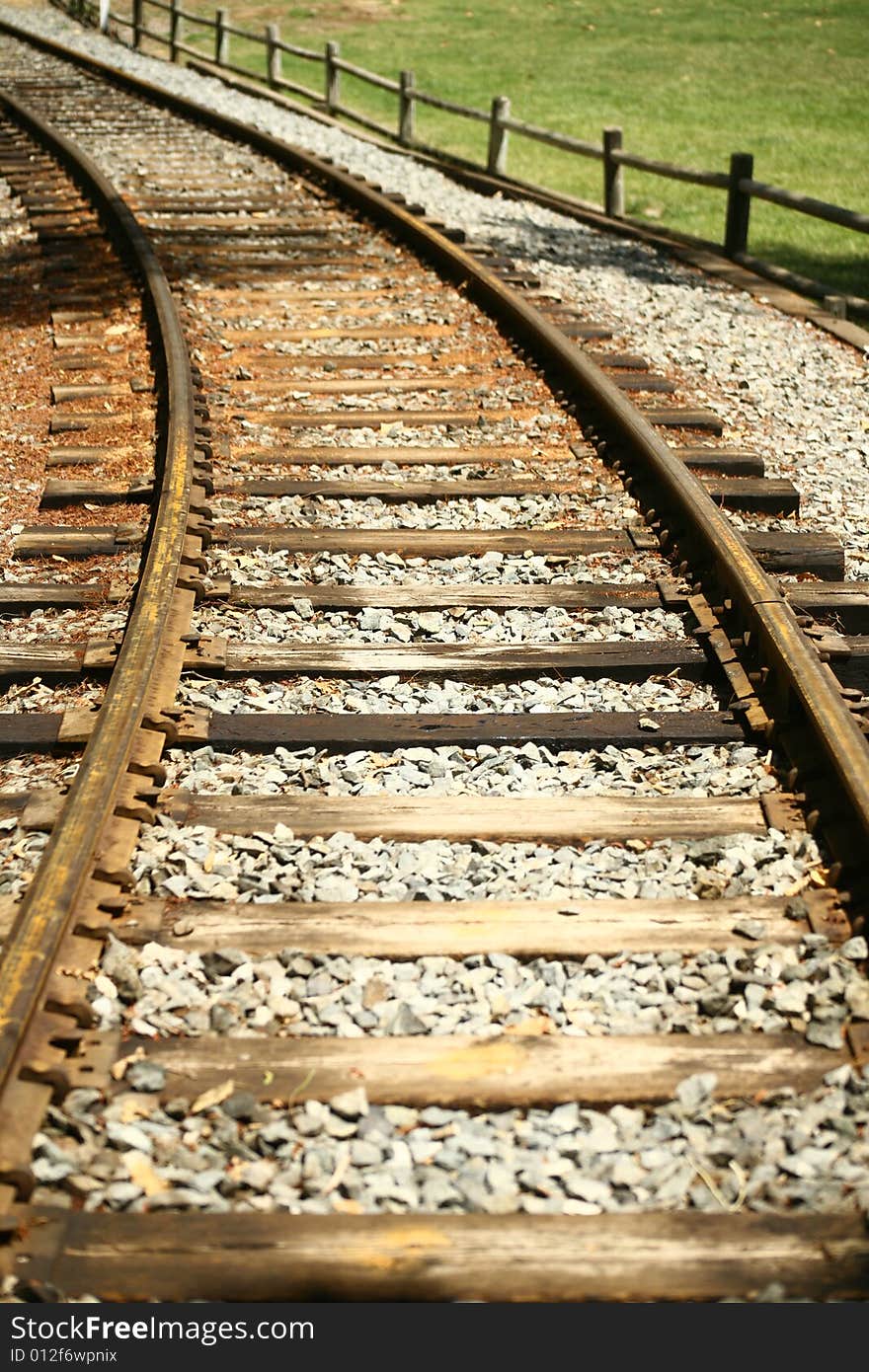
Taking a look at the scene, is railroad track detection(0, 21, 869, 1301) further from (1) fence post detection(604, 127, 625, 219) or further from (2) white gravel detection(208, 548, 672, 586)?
(1) fence post detection(604, 127, 625, 219)

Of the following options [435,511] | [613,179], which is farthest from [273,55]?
[435,511]

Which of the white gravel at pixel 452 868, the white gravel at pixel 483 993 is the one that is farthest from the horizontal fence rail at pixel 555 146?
the white gravel at pixel 483 993

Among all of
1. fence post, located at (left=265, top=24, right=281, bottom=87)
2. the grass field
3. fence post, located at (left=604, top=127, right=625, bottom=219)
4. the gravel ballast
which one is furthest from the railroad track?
fence post, located at (left=265, top=24, right=281, bottom=87)

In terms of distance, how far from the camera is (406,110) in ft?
59.2

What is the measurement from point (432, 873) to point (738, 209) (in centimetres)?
939

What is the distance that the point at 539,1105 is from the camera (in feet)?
9.31

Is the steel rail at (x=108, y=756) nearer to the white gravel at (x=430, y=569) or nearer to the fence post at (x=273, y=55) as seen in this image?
the white gravel at (x=430, y=569)


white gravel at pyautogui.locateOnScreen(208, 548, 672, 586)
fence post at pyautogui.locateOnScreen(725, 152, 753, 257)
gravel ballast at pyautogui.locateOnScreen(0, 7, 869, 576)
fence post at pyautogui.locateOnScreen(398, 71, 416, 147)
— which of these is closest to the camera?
white gravel at pyautogui.locateOnScreen(208, 548, 672, 586)

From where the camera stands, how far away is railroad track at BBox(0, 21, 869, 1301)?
2.57 metres

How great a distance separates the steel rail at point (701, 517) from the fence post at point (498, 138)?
4208mm

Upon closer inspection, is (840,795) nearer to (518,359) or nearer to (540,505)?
(540,505)

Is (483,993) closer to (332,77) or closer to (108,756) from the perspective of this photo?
(108,756)

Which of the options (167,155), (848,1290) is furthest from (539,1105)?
(167,155)

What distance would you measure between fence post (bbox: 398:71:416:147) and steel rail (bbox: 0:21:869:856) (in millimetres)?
6356
